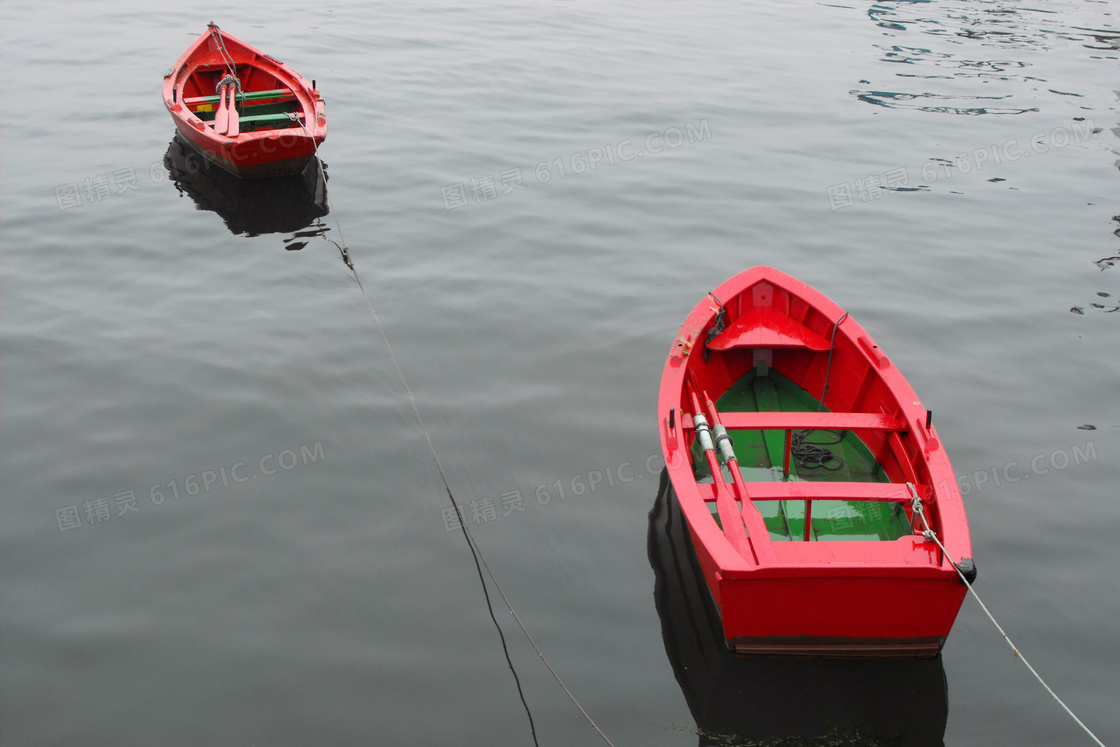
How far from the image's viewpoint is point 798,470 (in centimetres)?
666

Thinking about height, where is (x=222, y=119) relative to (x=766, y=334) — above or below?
above

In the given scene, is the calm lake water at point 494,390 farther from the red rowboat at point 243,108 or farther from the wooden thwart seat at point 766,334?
the wooden thwart seat at point 766,334

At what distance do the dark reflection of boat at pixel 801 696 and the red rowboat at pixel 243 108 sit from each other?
921 centimetres

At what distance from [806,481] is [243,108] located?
38.7 feet

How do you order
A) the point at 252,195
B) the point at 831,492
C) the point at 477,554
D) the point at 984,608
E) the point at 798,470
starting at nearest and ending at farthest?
1. the point at 984,608
2. the point at 831,492
3. the point at 477,554
4. the point at 798,470
5. the point at 252,195

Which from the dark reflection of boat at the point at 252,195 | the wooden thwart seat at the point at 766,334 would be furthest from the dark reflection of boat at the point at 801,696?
the dark reflection of boat at the point at 252,195

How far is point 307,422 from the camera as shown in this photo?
729 cm

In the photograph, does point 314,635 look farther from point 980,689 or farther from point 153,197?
point 153,197

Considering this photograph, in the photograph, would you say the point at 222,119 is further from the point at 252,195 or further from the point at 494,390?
the point at 494,390

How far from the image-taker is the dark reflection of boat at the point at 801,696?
4746 millimetres

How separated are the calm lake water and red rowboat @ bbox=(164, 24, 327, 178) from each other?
65cm

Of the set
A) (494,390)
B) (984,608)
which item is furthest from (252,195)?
(984,608)

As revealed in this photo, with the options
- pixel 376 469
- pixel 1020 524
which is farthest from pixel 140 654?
pixel 1020 524

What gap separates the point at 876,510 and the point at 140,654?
5331 millimetres
